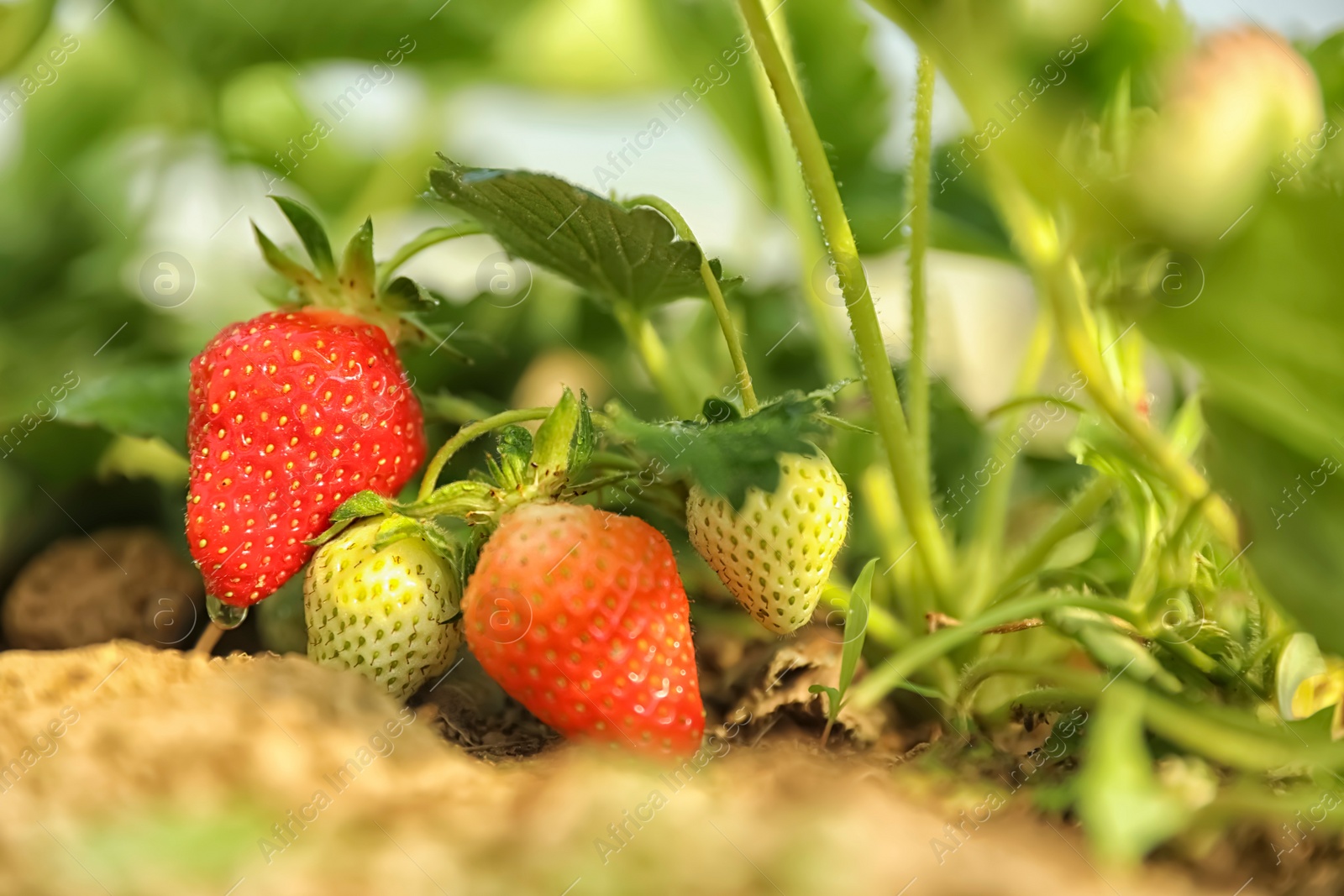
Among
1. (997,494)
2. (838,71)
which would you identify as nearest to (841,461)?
(997,494)

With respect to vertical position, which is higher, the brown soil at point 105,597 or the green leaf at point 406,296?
the green leaf at point 406,296

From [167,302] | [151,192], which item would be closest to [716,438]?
[167,302]

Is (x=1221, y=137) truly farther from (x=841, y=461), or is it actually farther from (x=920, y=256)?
(x=841, y=461)

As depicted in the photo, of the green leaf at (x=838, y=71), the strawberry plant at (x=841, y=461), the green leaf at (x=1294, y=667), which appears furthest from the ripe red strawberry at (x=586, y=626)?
the green leaf at (x=838, y=71)

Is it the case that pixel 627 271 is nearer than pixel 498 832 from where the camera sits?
No

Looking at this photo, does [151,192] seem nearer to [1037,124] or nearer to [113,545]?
[113,545]

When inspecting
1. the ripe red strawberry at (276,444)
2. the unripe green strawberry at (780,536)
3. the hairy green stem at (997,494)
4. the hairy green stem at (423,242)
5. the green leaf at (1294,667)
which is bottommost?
the green leaf at (1294,667)

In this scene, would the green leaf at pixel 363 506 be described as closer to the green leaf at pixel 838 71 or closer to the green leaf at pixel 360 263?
the green leaf at pixel 360 263
